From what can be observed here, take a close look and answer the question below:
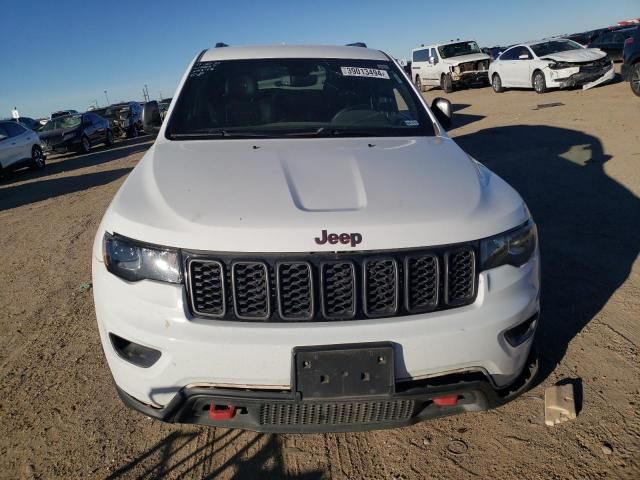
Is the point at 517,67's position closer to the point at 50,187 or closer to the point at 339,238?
the point at 50,187

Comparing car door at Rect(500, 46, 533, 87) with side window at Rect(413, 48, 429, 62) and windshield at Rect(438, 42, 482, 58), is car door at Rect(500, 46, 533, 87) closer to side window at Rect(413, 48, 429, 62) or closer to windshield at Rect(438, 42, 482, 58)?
windshield at Rect(438, 42, 482, 58)

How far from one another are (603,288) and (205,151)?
3.11 metres

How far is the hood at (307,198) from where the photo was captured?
2.10 meters

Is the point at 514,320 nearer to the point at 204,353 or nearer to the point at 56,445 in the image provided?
the point at 204,353

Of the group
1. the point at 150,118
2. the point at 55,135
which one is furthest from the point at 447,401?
the point at 55,135

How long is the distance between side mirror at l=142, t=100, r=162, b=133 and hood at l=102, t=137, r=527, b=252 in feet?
3.01

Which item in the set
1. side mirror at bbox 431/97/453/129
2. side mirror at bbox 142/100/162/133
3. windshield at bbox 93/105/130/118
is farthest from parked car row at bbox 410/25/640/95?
windshield at bbox 93/105/130/118

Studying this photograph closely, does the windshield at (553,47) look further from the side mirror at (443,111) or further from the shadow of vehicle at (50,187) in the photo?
the side mirror at (443,111)

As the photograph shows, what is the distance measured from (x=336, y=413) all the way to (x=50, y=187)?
12.0m

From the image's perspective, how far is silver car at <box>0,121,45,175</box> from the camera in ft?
47.9

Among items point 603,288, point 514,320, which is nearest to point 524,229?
point 514,320

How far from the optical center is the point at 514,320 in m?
2.25

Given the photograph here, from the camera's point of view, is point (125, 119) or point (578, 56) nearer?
point (578, 56)

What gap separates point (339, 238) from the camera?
2080mm
